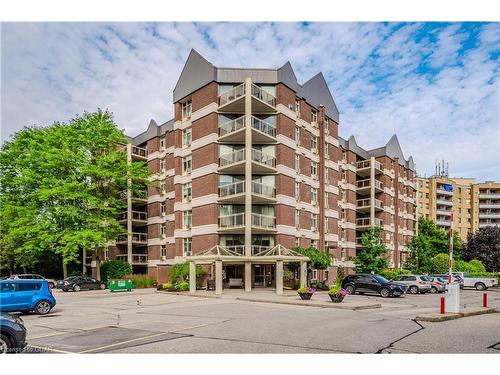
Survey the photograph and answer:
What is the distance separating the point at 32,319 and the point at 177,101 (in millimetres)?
24448

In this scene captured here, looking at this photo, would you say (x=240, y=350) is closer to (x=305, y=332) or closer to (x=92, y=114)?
(x=305, y=332)

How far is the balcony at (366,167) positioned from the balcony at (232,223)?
2492 cm

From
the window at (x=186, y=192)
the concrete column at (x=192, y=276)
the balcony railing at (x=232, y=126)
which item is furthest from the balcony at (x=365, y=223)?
the concrete column at (x=192, y=276)

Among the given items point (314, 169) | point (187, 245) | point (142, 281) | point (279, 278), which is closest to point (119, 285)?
point (142, 281)

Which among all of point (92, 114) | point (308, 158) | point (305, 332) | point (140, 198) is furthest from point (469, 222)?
point (305, 332)

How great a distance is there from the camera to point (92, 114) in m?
39.4

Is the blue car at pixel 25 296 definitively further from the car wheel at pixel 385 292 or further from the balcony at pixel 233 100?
the car wheel at pixel 385 292

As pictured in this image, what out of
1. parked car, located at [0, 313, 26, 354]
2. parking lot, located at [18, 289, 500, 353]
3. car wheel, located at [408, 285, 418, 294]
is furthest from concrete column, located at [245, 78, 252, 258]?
parked car, located at [0, 313, 26, 354]

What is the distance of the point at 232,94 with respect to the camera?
3300cm

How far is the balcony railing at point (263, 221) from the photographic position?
31.8 meters

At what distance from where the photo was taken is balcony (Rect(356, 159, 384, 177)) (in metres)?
51.8

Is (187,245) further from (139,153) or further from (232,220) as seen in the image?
(139,153)

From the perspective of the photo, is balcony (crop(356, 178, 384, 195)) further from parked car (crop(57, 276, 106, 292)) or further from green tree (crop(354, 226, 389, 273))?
parked car (crop(57, 276, 106, 292))

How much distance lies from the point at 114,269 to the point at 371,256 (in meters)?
25.4
